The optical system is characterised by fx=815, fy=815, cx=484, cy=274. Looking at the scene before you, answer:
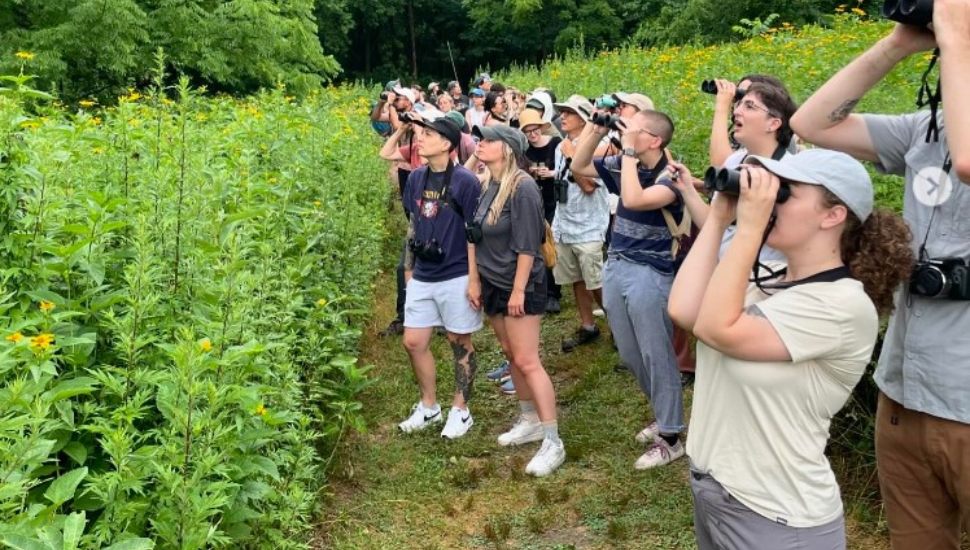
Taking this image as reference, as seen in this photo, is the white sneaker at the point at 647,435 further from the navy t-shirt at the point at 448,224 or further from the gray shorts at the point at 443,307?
the navy t-shirt at the point at 448,224

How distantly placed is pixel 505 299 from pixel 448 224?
577 millimetres

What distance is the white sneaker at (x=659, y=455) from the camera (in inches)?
169

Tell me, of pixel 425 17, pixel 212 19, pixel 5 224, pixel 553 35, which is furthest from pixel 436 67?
pixel 5 224

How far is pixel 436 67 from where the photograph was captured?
2013 inches

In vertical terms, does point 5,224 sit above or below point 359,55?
above

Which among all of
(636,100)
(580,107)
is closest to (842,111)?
(636,100)

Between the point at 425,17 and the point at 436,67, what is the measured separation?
3148mm

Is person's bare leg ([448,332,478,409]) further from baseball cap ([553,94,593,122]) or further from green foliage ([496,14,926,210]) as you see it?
baseball cap ([553,94,593,122])

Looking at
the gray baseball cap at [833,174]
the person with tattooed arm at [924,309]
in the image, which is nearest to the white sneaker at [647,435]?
the person with tattooed arm at [924,309]

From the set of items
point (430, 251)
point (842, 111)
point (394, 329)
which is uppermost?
point (842, 111)

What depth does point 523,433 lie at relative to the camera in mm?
4812

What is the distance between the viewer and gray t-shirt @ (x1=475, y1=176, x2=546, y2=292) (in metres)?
4.50

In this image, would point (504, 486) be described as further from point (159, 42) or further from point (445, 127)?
point (159, 42)

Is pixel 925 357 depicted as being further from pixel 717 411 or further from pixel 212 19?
pixel 212 19
